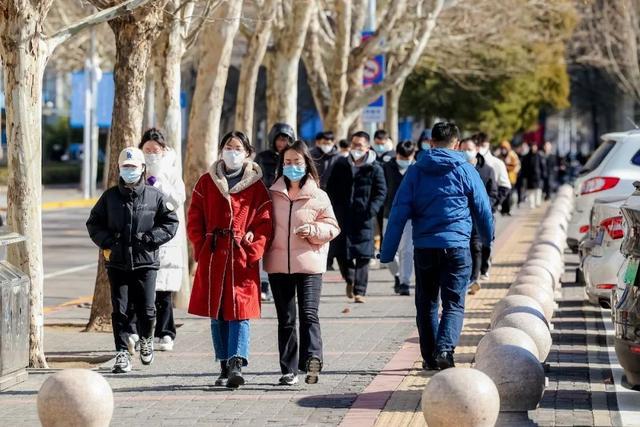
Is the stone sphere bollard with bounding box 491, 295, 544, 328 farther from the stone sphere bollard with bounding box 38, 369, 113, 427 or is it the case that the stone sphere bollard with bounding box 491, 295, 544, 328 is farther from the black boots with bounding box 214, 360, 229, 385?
the stone sphere bollard with bounding box 38, 369, 113, 427

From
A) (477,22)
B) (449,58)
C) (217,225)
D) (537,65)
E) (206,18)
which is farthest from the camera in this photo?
(537,65)

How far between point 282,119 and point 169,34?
8.76m

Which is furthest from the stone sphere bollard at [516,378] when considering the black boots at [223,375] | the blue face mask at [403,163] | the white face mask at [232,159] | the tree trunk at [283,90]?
the tree trunk at [283,90]

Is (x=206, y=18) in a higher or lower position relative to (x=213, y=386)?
higher

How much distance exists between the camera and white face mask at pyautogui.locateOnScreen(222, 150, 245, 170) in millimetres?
10656

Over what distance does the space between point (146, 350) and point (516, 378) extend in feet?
11.0

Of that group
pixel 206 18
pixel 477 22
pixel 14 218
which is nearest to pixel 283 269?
pixel 14 218

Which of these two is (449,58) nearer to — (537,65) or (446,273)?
(537,65)

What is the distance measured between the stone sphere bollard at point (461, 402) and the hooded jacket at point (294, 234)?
2423 millimetres

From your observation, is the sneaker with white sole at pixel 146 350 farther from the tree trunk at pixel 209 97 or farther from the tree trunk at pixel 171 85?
the tree trunk at pixel 209 97

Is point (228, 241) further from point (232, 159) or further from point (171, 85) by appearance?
point (171, 85)

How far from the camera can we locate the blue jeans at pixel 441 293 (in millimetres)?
11164

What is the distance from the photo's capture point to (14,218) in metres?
11.8

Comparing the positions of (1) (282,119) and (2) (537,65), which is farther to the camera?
(2) (537,65)
